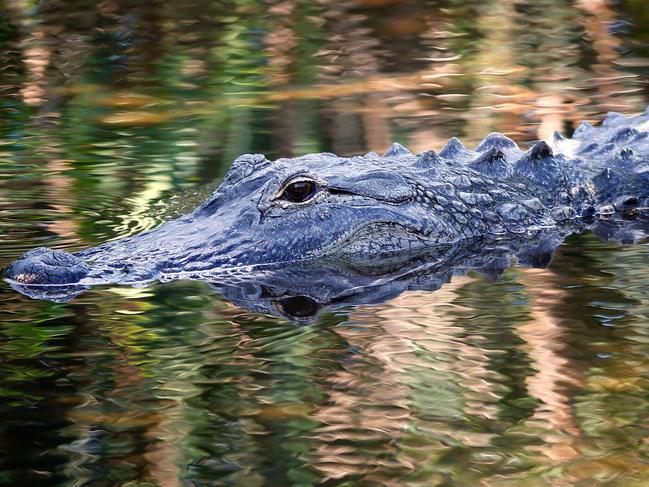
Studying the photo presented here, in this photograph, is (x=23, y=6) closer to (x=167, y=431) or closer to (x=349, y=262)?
(x=349, y=262)

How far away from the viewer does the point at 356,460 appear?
388 centimetres

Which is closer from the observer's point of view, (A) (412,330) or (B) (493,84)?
(A) (412,330)

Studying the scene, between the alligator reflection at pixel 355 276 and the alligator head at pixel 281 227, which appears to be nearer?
the alligator reflection at pixel 355 276

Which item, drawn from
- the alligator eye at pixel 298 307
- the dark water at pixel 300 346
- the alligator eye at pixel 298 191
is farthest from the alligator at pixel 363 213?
the alligator eye at pixel 298 307

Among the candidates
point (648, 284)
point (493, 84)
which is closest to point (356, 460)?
point (648, 284)

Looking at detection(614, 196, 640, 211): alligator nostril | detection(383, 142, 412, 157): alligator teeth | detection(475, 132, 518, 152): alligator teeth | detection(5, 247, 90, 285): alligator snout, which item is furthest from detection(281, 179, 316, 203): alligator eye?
detection(614, 196, 640, 211): alligator nostril

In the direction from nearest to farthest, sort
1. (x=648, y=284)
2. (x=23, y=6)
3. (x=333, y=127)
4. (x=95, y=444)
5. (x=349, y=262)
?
(x=95, y=444) → (x=648, y=284) → (x=349, y=262) → (x=333, y=127) → (x=23, y=6)

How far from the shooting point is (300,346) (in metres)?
4.99

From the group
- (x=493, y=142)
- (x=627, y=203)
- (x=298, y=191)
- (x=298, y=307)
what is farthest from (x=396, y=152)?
(x=298, y=307)

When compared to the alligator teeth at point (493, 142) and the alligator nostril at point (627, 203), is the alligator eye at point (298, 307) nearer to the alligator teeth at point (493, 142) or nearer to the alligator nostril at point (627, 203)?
the alligator teeth at point (493, 142)

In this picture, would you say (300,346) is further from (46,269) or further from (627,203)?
(627,203)

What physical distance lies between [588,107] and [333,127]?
221 cm

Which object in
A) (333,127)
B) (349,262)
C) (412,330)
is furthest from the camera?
(333,127)

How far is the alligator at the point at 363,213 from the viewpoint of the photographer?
20.0 ft
